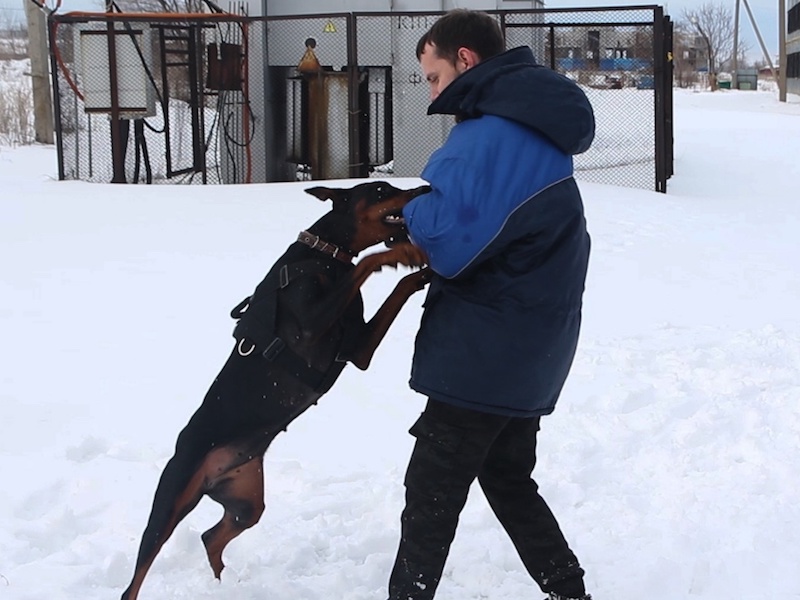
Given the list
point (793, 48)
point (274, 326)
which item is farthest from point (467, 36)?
point (793, 48)

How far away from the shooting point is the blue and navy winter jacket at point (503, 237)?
231 centimetres

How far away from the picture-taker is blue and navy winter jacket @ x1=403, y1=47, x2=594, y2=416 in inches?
91.1

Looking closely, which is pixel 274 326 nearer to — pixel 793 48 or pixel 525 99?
pixel 525 99

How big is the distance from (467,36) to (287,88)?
1107 centimetres

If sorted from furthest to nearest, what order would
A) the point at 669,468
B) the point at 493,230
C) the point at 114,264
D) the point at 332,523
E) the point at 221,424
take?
the point at 114,264 < the point at 669,468 < the point at 332,523 < the point at 221,424 < the point at 493,230

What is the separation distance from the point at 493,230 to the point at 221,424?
102 cm

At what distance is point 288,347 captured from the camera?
279cm

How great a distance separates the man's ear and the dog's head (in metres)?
0.42

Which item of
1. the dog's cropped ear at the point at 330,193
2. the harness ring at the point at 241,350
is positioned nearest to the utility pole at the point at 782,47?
the dog's cropped ear at the point at 330,193

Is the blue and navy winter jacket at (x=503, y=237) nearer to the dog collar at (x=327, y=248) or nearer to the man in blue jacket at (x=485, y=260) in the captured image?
the man in blue jacket at (x=485, y=260)

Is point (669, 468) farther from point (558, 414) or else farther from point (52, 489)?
point (52, 489)

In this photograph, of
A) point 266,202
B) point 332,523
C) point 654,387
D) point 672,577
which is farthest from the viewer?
point 266,202

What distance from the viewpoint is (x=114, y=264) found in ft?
23.6

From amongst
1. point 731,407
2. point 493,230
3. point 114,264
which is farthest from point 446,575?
point 114,264
